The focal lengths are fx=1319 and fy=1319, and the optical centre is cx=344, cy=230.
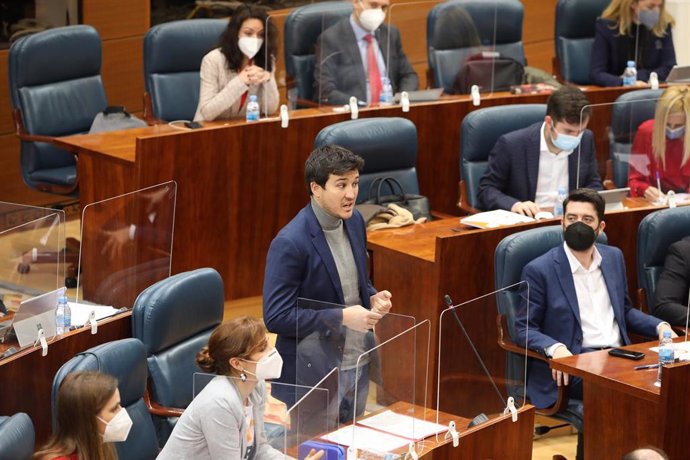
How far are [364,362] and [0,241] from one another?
4.24 feet

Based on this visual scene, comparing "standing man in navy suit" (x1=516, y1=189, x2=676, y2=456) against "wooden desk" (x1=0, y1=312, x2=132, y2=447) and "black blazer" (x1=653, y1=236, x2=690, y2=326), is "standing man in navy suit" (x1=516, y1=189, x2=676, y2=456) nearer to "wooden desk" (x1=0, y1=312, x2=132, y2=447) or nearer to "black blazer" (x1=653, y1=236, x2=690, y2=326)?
"black blazer" (x1=653, y1=236, x2=690, y2=326)

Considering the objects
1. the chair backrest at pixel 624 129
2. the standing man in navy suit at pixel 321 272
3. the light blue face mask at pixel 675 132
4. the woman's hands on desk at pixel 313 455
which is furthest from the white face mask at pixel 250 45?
the woman's hands on desk at pixel 313 455

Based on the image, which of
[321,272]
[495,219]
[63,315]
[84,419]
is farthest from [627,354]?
[84,419]

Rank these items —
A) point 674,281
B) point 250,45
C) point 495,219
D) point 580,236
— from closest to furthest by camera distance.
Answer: point 580,236 < point 674,281 < point 495,219 < point 250,45

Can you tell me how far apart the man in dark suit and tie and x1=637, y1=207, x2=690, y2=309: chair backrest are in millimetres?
1765

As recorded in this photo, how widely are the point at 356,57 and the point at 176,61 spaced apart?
0.96m

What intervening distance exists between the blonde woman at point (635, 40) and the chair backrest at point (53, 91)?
2.77 m

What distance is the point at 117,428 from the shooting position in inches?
132

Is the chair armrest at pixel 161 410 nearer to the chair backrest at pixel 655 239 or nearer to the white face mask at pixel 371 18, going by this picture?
the chair backrest at pixel 655 239

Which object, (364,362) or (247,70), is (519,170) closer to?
(247,70)

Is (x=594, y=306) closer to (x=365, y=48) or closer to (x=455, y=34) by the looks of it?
(x=365, y=48)

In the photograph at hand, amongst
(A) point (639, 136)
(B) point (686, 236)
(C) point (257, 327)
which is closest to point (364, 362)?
(C) point (257, 327)

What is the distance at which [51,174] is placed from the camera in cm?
637

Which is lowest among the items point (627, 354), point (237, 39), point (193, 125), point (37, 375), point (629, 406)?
point (629, 406)
